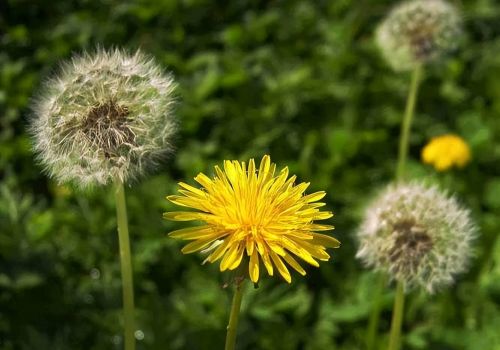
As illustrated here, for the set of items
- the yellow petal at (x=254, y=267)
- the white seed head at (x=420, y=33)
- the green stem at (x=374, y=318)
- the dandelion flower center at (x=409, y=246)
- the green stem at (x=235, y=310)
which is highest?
the white seed head at (x=420, y=33)

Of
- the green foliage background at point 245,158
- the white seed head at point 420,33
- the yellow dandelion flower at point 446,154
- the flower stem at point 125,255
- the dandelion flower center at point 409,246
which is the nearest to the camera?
the flower stem at point 125,255

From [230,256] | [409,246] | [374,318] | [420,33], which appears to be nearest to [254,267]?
[230,256]

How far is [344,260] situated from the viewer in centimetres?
358

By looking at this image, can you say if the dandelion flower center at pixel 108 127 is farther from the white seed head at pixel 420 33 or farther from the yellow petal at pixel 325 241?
the white seed head at pixel 420 33

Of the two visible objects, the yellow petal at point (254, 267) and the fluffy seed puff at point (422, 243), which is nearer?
the yellow petal at point (254, 267)

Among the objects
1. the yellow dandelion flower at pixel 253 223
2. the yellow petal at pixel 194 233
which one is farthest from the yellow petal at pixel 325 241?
the yellow petal at pixel 194 233

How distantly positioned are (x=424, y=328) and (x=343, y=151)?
1.21 m

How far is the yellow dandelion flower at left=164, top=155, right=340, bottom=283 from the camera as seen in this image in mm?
1510

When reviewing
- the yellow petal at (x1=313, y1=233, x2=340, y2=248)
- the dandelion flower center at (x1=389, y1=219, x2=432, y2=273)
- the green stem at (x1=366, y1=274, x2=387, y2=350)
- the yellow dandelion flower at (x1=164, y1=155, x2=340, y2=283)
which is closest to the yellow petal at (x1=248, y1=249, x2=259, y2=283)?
the yellow dandelion flower at (x1=164, y1=155, x2=340, y2=283)

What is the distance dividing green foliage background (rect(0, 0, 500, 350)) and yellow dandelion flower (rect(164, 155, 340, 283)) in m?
0.46

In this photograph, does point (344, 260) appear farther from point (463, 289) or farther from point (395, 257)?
point (395, 257)

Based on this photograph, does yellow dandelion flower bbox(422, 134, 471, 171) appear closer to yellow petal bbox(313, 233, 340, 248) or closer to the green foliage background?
the green foliage background

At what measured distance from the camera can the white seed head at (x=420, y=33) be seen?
3416mm

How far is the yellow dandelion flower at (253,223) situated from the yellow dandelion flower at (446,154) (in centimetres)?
230
